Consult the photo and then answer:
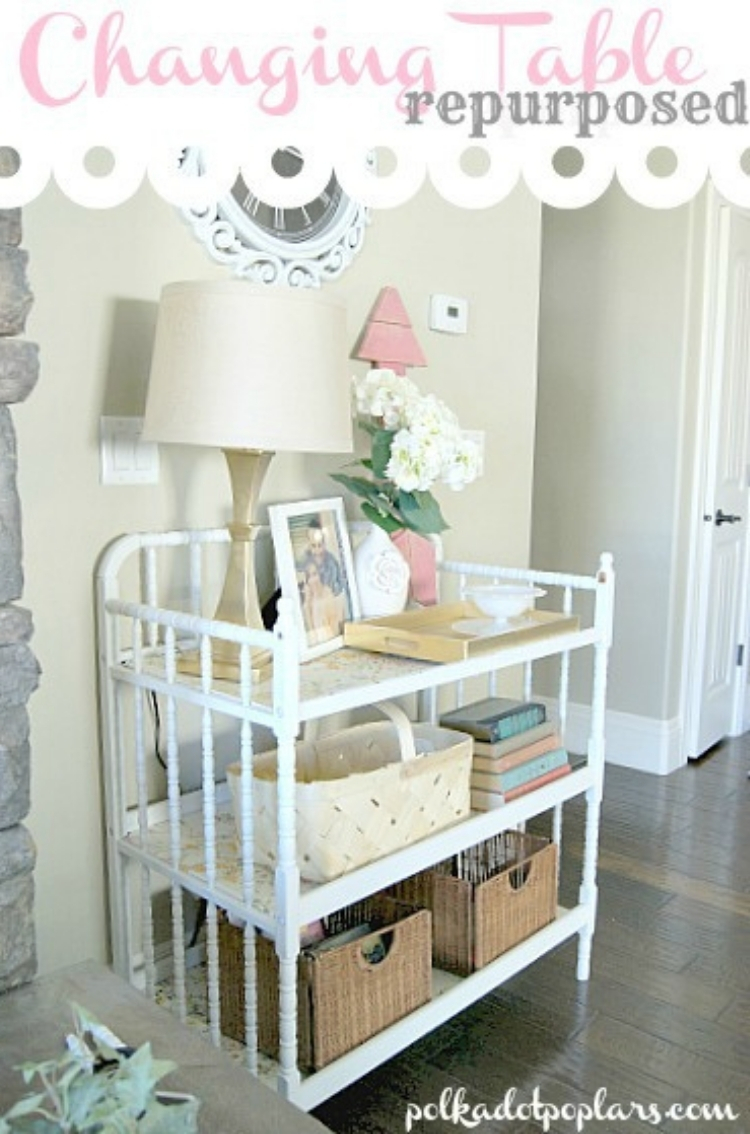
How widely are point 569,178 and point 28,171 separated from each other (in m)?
2.25

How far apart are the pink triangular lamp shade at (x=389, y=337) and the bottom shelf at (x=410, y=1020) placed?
1183 millimetres

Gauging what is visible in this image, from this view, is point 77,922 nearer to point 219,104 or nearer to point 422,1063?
point 422,1063

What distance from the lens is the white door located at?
3.31 metres

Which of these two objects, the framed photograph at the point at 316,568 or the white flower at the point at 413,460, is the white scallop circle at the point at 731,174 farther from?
the framed photograph at the point at 316,568

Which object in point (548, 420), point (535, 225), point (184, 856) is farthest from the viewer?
point (548, 420)

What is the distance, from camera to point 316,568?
68.9 inches

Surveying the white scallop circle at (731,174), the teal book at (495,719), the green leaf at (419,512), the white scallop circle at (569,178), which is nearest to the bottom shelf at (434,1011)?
the teal book at (495,719)

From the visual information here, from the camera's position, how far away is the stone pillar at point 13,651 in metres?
1.41

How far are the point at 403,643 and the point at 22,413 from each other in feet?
2.32

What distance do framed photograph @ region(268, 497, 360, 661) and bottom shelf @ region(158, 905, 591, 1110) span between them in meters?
0.63

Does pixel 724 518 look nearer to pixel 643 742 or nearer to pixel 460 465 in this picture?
pixel 643 742

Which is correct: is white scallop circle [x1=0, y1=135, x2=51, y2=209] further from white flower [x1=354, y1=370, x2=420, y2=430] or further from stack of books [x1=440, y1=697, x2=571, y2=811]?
stack of books [x1=440, y1=697, x2=571, y2=811]

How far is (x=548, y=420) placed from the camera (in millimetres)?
3594

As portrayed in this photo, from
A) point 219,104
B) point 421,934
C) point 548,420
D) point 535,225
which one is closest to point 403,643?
point 421,934
